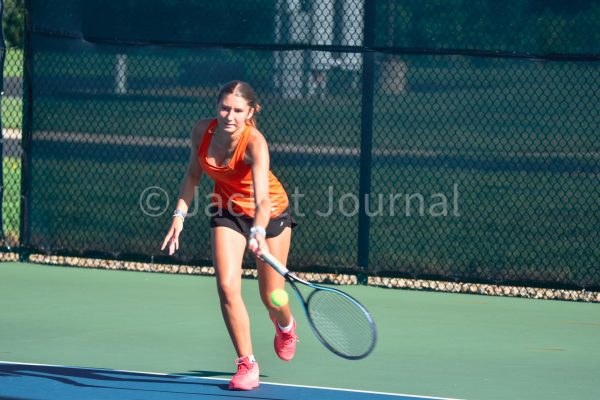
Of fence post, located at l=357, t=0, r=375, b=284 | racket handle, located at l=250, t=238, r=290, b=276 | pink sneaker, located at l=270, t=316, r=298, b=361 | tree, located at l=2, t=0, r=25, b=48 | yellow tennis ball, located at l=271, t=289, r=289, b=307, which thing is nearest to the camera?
racket handle, located at l=250, t=238, r=290, b=276

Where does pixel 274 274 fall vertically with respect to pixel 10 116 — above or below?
below

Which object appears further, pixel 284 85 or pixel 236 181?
pixel 284 85

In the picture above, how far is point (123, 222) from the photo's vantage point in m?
10.4

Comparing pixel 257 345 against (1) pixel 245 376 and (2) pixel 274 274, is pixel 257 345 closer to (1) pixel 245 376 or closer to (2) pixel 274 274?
(2) pixel 274 274

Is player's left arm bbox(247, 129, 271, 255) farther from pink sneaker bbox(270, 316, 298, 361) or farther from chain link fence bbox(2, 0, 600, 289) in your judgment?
chain link fence bbox(2, 0, 600, 289)

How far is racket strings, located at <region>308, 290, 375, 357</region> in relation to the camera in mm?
6055

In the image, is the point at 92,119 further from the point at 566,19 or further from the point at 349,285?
the point at 566,19

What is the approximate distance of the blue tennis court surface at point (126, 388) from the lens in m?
6.08

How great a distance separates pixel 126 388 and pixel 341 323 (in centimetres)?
106

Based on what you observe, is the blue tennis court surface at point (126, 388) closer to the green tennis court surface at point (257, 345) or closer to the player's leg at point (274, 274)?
the green tennis court surface at point (257, 345)

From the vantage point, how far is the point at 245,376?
6.25 m

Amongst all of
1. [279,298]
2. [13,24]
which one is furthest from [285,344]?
[13,24]

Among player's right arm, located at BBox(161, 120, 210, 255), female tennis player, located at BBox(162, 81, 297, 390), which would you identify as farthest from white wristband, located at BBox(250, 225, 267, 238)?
player's right arm, located at BBox(161, 120, 210, 255)

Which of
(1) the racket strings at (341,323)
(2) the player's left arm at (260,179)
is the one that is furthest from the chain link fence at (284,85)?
(1) the racket strings at (341,323)
